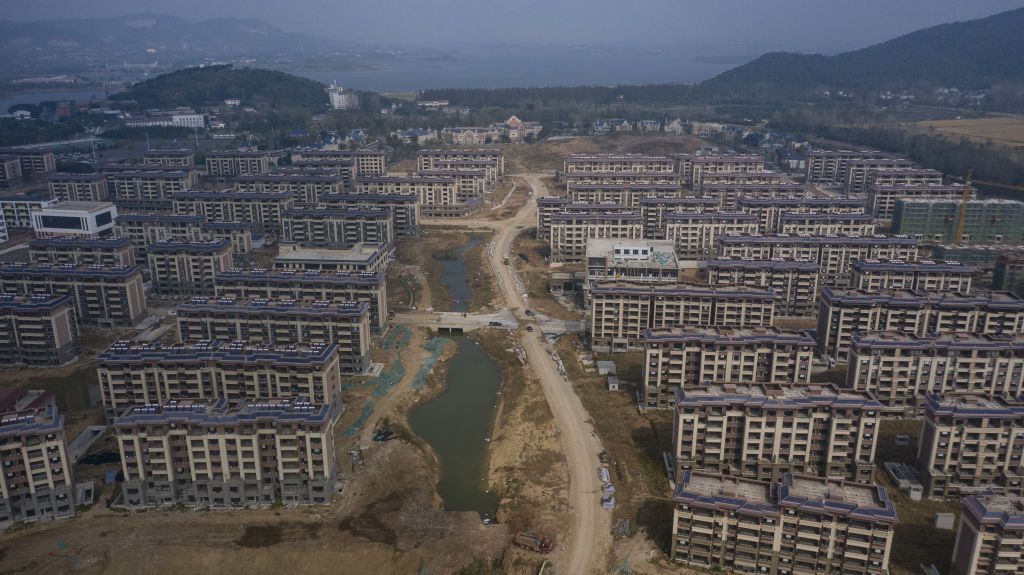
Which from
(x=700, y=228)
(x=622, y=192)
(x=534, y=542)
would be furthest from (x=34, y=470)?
(x=622, y=192)

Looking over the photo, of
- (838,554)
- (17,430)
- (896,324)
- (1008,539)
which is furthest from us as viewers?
(896,324)

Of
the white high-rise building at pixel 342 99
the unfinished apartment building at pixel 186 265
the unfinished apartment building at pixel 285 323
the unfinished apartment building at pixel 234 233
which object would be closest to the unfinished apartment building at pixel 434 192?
the unfinished apartment building at pixel 234 233

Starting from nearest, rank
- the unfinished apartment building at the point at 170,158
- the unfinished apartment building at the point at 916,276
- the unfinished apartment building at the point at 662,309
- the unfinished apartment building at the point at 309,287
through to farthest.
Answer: the unfinished apartment building at the point at 662,309
the unfinished apartment building at the point at 309,287
the unfinished apartment building at the point at 916,276
the unfinished apartment building at the point at 170,158

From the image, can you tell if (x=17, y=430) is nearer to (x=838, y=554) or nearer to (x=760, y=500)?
(x=760, y=500)

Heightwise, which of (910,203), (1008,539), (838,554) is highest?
(910,203)

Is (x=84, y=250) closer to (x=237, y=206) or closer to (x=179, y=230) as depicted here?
(x=179, y=230)

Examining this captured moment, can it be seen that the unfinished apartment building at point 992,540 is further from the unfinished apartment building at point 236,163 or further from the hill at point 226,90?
the hill at point 226,90

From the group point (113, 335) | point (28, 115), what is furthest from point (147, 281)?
point (28, 115)
